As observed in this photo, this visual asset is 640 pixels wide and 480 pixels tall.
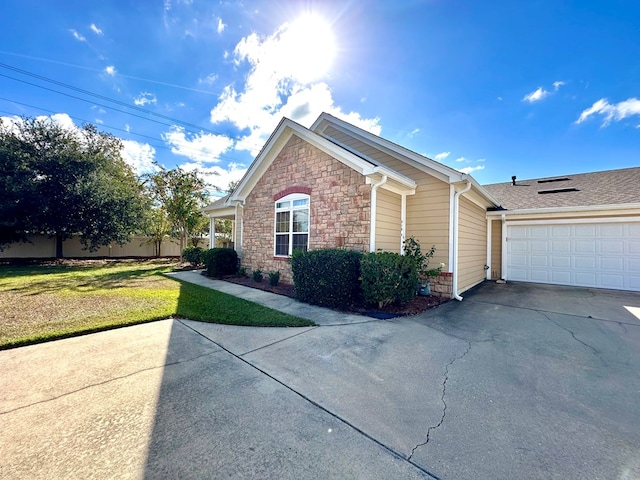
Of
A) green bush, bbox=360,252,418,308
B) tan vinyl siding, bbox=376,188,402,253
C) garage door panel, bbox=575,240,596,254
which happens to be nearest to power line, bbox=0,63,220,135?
tan vinyl siding, bbox=376,188,402,253

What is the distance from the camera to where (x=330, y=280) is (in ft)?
22.1

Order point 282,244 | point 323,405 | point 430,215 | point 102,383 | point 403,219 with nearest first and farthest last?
1. point 323,405
2. point 102,383
3. point 430,215
4. point 403,219
5. point 282,244

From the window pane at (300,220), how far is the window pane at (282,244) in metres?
0.60

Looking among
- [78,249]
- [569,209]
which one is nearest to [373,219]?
[569,209]

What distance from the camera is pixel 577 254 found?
9.93m

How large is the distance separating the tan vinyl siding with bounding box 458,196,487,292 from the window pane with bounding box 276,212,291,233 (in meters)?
5.76

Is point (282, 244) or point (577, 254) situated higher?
point (282, 244)

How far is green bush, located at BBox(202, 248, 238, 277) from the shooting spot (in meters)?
11.5

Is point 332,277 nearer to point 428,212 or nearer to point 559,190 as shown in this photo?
point 428,212

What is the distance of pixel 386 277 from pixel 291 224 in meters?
4.32

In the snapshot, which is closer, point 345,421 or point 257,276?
point 345,421

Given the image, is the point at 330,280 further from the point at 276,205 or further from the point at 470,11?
→ the point at 470,11

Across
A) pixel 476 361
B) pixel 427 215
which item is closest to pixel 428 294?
pixel 427 215

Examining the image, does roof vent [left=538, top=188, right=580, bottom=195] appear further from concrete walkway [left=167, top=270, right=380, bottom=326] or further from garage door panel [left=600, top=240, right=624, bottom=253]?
concrete walkway [left=167, top=270, right=380, bottom=326]
